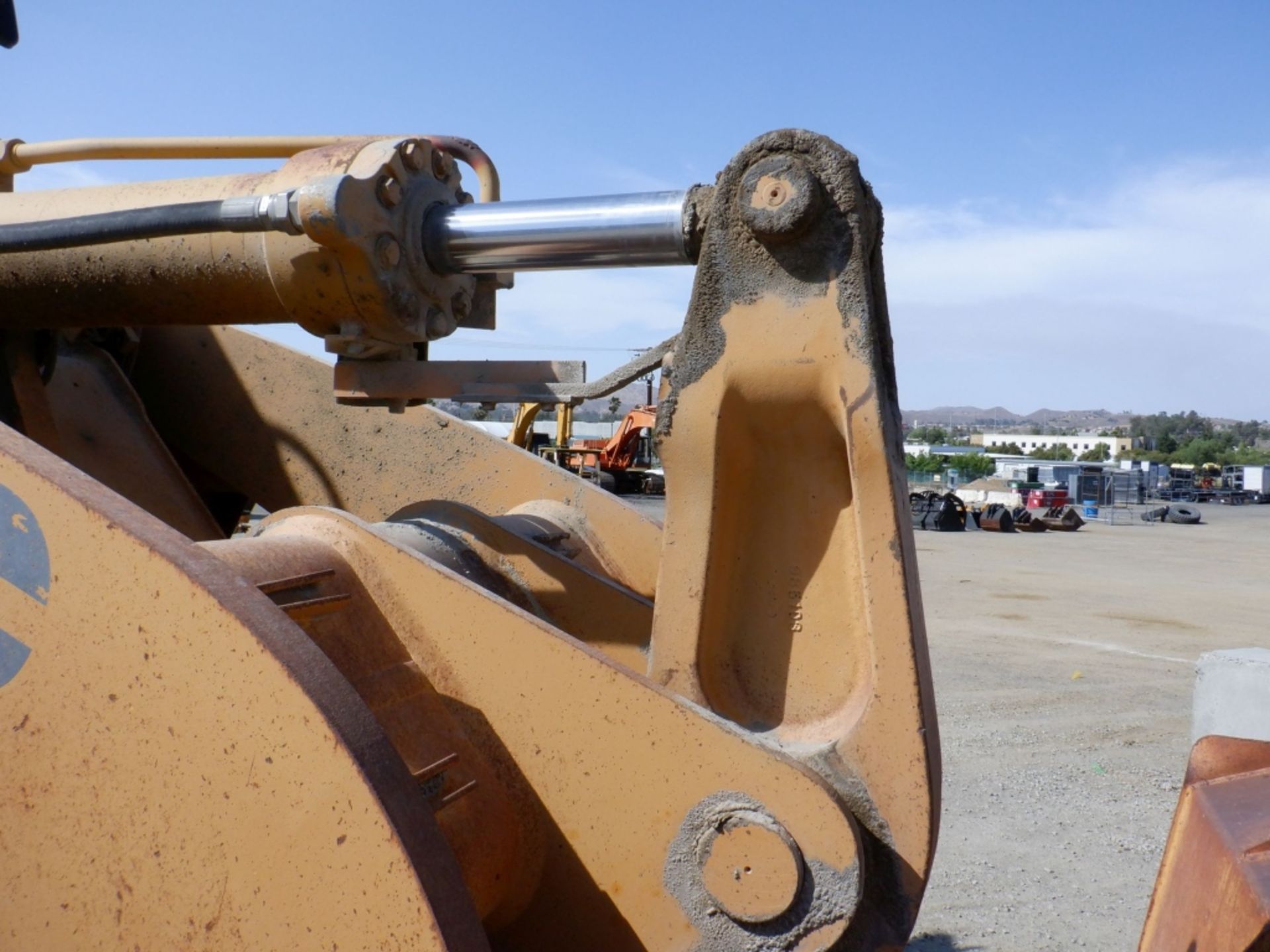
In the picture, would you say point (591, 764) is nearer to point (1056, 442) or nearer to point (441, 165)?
point (441, 165)

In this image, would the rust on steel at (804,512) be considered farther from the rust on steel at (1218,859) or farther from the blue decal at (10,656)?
the blue decal at (10,656)

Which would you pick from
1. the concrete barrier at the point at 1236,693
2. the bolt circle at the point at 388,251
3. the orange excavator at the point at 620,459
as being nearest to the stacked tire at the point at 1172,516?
the orange excavator at the point at 620,459

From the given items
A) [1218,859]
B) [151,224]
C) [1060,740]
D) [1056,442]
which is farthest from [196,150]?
[1056,442]

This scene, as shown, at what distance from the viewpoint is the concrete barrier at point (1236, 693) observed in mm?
2443

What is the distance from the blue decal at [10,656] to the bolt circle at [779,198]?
3.86 feet

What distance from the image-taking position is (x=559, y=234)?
78.6 inches

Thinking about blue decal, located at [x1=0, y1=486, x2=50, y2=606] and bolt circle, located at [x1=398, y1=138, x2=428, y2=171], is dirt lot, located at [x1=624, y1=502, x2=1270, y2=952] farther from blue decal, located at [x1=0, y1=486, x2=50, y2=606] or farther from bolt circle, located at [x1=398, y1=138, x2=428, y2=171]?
blue decal, located at [x1=0, y1=486, x2=50, y2=606]

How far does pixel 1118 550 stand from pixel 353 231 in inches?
806

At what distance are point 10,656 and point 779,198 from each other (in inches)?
48.9

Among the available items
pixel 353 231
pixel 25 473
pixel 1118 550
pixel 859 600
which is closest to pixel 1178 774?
pixel 859 600

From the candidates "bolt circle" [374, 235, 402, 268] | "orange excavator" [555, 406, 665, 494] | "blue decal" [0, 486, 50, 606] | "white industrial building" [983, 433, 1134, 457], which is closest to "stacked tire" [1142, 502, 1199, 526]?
"orange excavator" [555, 406, 665, 494]

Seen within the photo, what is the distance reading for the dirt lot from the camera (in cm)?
409

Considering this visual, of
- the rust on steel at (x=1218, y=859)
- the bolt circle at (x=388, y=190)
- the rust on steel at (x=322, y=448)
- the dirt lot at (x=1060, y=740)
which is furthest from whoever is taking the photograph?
the dirt lot at (x=1060, y=740)

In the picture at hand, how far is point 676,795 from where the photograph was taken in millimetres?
1603
